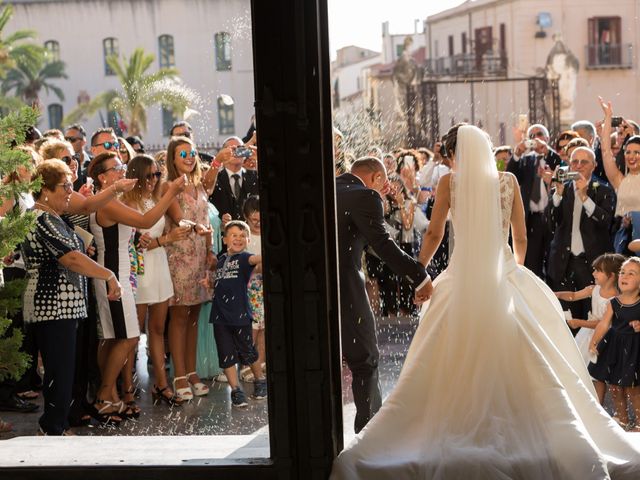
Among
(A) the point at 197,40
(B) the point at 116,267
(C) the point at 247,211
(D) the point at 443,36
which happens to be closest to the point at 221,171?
(C) the point at 247,211

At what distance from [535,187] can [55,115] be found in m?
33.1

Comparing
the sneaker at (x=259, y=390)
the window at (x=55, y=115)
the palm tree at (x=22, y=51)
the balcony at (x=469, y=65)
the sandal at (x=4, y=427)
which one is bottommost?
the sneaker at (x=259, y=390)

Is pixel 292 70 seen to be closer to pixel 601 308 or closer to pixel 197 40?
pixel 601 308

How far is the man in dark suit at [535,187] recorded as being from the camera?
766cm

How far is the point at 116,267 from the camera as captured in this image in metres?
6.03

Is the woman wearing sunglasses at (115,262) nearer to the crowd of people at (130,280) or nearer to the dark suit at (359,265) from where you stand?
the crowd of people at (130,280)

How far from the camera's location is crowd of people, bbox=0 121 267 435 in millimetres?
5496

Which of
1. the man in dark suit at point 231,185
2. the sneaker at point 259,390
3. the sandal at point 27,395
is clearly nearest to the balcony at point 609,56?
the man in dark suit at point 231,185

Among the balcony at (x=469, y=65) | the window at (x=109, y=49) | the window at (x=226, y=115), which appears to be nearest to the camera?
the window at (x=226, y=115)

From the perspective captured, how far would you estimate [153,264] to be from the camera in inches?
253

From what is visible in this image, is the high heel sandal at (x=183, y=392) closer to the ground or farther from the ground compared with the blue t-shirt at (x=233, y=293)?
closer to the ground

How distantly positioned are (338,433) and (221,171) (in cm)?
327

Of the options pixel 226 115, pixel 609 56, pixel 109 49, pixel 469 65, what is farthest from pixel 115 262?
pixel 109 49

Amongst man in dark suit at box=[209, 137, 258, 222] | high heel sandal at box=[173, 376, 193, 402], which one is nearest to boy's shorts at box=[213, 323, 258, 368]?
high heel sandal at box=[173, 376, 193, 402]
